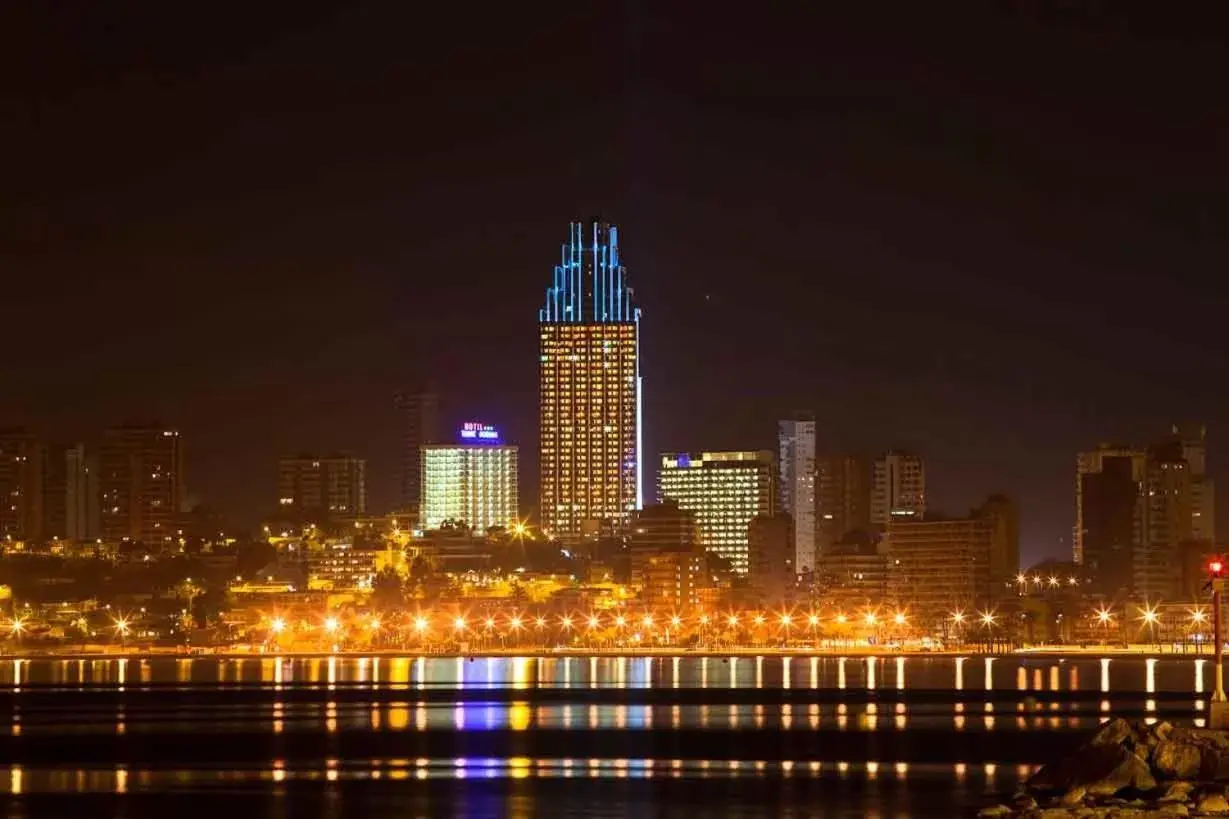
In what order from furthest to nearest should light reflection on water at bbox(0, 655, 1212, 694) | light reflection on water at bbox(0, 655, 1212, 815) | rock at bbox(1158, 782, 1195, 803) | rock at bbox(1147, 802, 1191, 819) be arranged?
light reflection on water at bbox(0, 655, 1212, 694) < light reflection on water at bbox(0, 655, 1212, 815) < rock at bbox(1158, 782, 1195, 803) < rock at bbox(1147, 802, 1191, 819)

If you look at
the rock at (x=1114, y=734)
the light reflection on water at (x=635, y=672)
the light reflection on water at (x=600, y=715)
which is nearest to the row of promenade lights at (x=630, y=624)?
the light reflection on water at (x=635, y=672)

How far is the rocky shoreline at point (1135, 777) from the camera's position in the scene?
4369 centimetres

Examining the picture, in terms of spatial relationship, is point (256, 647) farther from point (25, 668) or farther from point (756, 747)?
point (756, 747)

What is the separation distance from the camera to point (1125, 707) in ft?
277

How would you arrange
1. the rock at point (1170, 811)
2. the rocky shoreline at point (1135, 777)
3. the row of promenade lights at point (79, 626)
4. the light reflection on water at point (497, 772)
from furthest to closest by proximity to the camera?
the row of promenade lights at point (79, 626)
the light reflection on water at point (497, 772)
the rocky shoreline at point (1135, 777)
the rock at point (1170, 811)

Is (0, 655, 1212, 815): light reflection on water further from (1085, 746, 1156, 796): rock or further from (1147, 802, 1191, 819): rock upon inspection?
(1147, 802, 1191, 819): rock

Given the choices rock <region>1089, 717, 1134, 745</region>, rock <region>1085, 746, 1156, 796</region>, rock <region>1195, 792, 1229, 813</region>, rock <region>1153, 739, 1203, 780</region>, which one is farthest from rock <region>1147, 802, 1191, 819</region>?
rock <region>1089, 717, 1134, 745</region>

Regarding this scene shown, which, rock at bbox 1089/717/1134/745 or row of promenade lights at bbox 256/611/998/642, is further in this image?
row of promenade lights at bbox 256/611/998/642

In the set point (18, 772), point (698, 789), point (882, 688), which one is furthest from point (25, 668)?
point (698, 789)

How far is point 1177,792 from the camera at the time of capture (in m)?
44.3

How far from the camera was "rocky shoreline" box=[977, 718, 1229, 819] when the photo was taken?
143 ft

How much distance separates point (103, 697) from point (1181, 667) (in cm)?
6951

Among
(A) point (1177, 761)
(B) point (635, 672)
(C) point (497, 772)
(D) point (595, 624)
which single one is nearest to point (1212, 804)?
(A) point (1177, 761)

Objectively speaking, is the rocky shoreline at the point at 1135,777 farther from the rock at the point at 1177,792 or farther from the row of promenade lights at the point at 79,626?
the row of promenade lights at the point at 79,626
